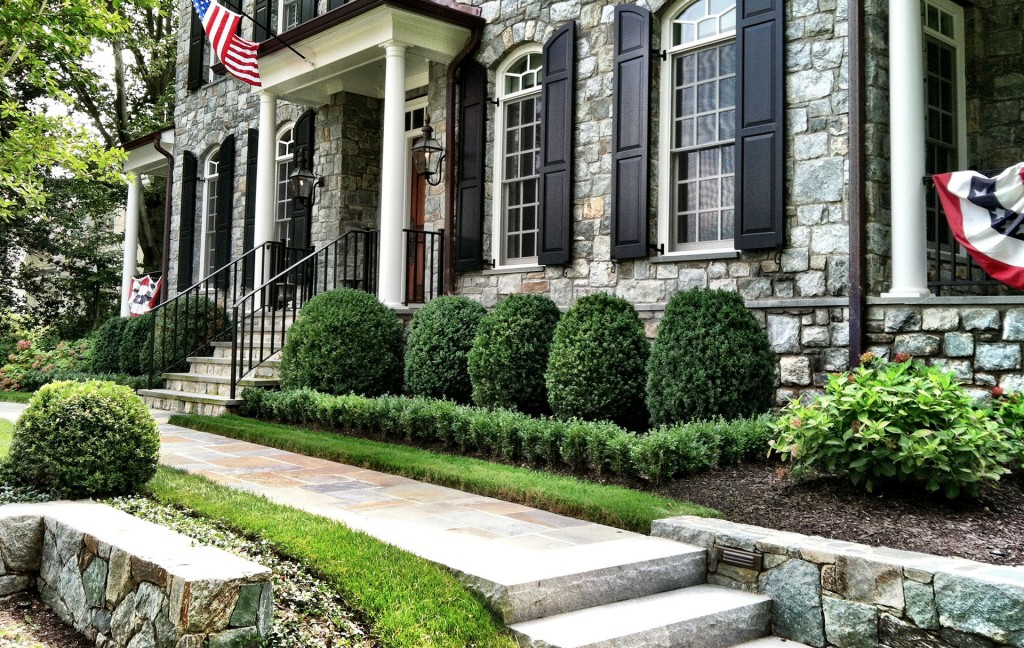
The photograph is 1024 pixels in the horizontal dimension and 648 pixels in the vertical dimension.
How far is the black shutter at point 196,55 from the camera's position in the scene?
1430 cm

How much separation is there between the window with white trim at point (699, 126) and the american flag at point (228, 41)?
214 inches

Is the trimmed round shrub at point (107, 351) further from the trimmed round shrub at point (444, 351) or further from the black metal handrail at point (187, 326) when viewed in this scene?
the trimmed round shrub at point (444, 351)

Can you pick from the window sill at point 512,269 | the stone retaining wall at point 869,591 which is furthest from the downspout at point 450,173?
the stone retaining wall at point 869,591

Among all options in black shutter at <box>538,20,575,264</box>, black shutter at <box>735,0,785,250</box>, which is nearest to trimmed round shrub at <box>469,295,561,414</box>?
black shutter at <box>538,20,575,264</box>

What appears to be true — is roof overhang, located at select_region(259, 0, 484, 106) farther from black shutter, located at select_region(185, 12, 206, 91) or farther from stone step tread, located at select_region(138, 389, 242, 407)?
stone step tread, located at select_region(138, 389, 242, 407)

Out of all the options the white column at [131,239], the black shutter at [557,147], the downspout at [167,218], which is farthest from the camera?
the white column at [131,239]

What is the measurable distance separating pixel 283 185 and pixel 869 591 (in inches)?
427

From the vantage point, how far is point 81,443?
14.5 feet

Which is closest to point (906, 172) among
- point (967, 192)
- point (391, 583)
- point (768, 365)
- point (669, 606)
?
point (967, 192)

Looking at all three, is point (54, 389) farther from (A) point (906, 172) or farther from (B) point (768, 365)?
(A) point (906, 172)

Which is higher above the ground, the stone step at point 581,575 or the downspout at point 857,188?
the downspout at point 857,188

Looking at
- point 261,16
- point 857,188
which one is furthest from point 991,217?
point 261,16

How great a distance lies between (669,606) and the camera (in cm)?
364

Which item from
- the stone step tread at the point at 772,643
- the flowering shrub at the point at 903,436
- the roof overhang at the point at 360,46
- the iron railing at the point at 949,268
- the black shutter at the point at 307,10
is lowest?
the stone step tread at the point at 772,643
